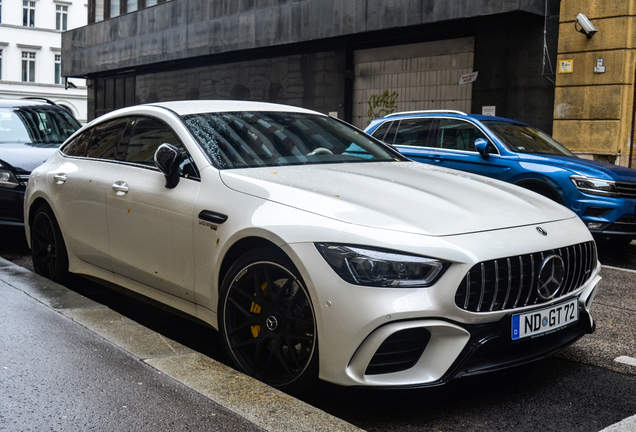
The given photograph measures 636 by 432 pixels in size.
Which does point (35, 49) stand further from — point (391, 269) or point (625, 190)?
point (391, 269)

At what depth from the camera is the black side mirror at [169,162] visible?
4.05 metres

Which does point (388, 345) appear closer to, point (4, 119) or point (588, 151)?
point (4, 119)

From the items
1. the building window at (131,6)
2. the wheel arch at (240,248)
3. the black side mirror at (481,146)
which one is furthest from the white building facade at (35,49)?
the wheel arch at (240,248)

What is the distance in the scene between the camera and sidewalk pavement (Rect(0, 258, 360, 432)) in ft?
9.41

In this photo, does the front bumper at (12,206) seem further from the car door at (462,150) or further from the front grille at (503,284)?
the front grille at (503,284)

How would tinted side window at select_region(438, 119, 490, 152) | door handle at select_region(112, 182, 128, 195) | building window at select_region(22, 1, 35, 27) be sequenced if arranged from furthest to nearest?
building window at select_region(22, 1, 35, 27) → tinted side window at select_region(438, 119, 490, 152) → door handle at select_region(112, 182, 128, 195)

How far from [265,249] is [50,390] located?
3.72 feet

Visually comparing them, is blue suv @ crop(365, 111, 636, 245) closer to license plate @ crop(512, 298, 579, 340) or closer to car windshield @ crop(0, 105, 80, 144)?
car windshield @ crop(0, 105, 80, 144)

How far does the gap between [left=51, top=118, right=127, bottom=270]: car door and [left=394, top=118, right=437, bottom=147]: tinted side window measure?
560 cm

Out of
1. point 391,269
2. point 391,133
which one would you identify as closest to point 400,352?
point 391,269

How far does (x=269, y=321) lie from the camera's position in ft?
11.3

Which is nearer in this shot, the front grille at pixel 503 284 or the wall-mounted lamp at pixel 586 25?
the front grille at pixel 503 284

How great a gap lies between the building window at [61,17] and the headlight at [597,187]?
53470mm

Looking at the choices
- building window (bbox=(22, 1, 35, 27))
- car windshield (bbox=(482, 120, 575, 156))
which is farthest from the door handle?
building window (bbox=(22, 1, 35, 27))
